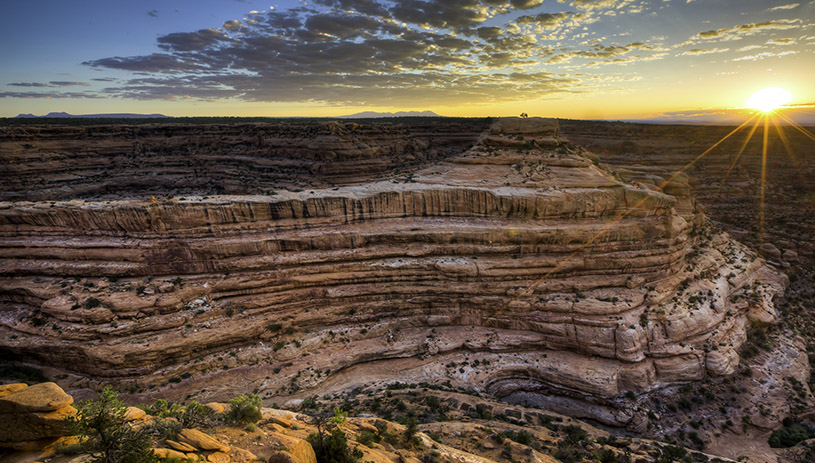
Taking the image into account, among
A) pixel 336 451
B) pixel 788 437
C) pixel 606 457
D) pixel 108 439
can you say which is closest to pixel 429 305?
pixel 606 457

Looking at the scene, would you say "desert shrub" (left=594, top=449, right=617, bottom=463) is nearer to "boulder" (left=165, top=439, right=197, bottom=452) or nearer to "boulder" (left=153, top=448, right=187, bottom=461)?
"boulder" (left=165, top=439, right=197, bottom=452)

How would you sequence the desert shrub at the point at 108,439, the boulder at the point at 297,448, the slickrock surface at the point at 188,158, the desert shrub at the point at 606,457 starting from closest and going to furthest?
the desert shrub at the point at 108,439 → the boulder at the point at 297,448 → the desert shrub at the point at 606,457 → the slickrock surface at the point at 188,158

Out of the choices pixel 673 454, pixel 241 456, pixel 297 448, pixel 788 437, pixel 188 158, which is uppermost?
pixel 188 158

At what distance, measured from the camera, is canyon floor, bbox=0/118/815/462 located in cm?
1694

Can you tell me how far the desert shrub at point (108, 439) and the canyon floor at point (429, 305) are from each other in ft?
31.5

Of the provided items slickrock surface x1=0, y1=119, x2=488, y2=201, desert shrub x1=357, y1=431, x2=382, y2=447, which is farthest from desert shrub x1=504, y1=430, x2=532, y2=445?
slickrock surface x1=0, y1=119, x2=488, y2=201

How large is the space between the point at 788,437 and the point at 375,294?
21456 mm

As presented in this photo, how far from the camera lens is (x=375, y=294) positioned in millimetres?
21031

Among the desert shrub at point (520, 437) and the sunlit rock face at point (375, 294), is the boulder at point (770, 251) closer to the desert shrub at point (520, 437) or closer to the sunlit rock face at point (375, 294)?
the sunlit rock face at point (375, 294)

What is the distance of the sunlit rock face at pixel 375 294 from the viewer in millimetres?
17250

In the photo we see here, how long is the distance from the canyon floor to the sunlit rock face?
10 centimetres

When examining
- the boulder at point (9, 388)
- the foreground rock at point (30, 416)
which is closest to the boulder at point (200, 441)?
the foreground rock at point (30, 416)

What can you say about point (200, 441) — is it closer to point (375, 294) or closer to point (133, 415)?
point (133, 415)

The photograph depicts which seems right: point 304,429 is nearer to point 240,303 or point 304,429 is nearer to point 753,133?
point 240,303
